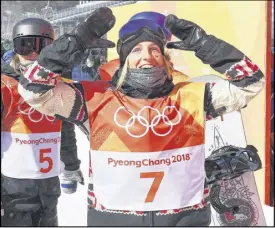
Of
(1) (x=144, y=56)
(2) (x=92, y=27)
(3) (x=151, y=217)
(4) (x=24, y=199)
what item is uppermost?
(2) (x=92, y=27)

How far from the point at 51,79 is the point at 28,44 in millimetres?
970

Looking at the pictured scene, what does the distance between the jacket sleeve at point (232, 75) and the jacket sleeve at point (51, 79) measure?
59 centimetres

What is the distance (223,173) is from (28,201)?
1.28 meters

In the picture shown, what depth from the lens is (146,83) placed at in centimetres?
192

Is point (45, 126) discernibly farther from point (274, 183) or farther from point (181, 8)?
point (274, 183)

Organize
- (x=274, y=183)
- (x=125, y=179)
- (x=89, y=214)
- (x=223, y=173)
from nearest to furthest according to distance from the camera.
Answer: (x=125, y=179) < (x=89, y=214) < (x=223, y=173) < (x=274, y=183)

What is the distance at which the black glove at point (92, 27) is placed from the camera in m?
1.86

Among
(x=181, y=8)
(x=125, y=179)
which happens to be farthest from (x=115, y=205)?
(x=181, y=8)

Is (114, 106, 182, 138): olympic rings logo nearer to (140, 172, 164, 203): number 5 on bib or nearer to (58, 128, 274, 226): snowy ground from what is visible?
(140, 172, 164, 203): number 5 on bib

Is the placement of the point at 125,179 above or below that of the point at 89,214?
above

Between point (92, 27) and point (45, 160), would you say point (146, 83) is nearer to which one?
point (92, 27)

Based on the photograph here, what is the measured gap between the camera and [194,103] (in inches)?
77.5

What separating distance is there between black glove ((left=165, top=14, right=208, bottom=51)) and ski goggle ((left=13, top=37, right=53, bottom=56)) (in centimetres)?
107

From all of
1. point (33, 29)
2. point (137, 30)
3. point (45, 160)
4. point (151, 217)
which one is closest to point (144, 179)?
point (151, 217)
